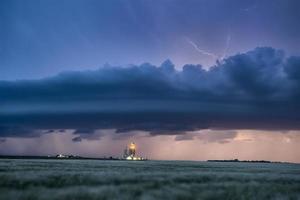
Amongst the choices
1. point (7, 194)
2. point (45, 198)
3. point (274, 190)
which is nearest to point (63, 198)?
point (45, 198)

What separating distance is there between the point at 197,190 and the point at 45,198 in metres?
12.2

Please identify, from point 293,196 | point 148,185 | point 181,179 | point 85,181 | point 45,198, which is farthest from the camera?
point 181,179

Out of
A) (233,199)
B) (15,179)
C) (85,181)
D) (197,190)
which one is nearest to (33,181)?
(15,179)

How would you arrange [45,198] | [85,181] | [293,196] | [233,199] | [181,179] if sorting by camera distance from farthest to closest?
[181,179] → [85,181] → [293,196] → [233,199] → [45,198]

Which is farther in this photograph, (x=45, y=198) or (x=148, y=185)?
(x=148, y=185)

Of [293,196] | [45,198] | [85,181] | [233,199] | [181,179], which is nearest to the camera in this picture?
[45,198]

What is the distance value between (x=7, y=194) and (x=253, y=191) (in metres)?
19.1

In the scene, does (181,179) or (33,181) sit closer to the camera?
(33,181)

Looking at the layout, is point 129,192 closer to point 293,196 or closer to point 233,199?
point 233,199

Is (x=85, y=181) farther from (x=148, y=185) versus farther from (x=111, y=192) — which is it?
(x=111, y=192)

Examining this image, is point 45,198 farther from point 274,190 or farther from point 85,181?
point 274,190

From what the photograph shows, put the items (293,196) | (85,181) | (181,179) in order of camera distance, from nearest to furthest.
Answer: (293,196) → (85,181) → (181,179)

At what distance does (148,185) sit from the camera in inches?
1334

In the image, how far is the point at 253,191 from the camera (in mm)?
32531
